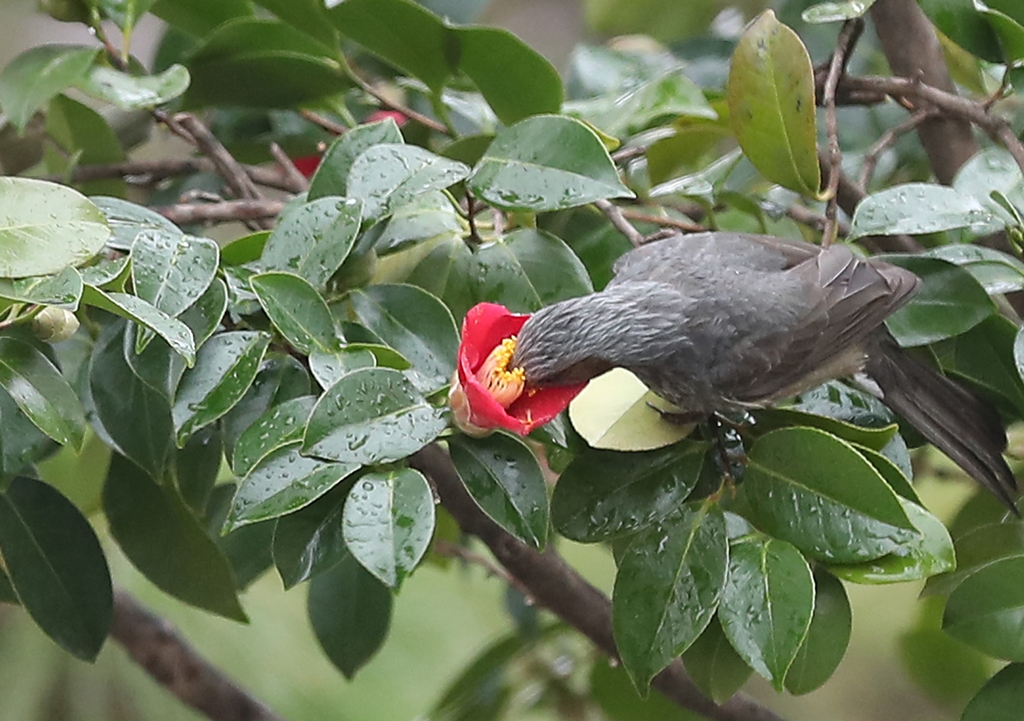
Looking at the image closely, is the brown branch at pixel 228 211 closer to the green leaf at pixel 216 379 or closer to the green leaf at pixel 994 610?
the green leaf at pixel 216 379

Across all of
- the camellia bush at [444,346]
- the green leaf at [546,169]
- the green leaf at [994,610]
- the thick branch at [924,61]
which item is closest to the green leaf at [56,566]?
the camellia bush at [444,346]

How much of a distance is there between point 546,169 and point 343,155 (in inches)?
6.0

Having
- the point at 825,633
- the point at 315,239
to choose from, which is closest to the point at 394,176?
the point at 315,239

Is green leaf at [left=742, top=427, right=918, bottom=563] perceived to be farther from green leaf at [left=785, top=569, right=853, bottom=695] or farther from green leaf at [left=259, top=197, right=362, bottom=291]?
green leaf at [left=259, top=197, right=362, bottom=291]

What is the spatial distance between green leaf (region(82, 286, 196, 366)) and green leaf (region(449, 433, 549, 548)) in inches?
6.9

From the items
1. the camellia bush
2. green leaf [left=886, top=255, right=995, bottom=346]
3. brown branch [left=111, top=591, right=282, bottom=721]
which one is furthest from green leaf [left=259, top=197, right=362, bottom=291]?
brown branch [left=111, top=591, right=282, bottom=721]

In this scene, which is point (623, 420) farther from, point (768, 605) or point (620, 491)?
point (768, 605)

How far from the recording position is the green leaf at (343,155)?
2.61 feet

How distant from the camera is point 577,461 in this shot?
2.43 ft

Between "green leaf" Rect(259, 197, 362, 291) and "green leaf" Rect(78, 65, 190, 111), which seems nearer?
"green leaf" Rect(259, 197, 362, 291)

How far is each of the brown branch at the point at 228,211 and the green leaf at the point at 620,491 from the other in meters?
0.36

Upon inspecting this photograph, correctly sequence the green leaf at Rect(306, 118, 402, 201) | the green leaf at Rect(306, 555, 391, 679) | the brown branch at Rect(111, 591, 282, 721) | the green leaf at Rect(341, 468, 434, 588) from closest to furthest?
the green leaf at Rect(341, 468, 434, 588)
the green leaf at Rect(306, 118, 402, 201)
the green leaf at Rect(306, 555, 391, 679)
the brown branch at Rect(111, 591, 282, 721)

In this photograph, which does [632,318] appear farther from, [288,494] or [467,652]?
[467,652]

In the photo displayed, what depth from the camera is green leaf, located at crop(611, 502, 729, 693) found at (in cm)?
66
